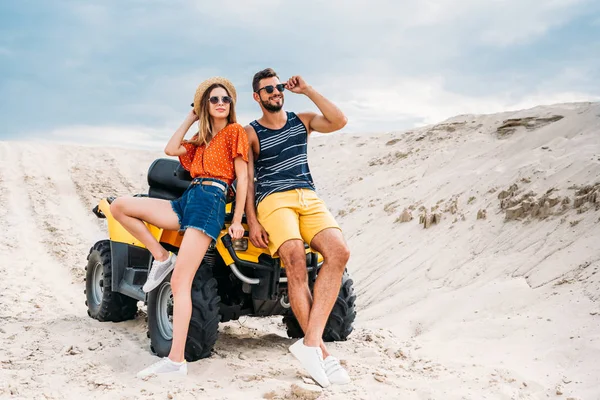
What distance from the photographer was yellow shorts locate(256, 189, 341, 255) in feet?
14.3

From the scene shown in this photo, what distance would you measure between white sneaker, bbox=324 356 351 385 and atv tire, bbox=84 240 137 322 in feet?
9.14

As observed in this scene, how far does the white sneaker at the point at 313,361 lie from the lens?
13.1 ft

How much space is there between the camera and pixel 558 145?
1136 cm

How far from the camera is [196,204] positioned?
4.33m

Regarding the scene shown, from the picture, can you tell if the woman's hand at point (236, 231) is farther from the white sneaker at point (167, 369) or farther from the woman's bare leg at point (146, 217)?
the white sneaker at point (167, 369)

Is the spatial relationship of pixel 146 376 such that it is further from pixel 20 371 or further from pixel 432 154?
pixel 432 154

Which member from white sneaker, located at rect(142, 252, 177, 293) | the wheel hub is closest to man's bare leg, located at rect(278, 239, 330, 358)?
white sneaker, located at rect(142, 252, 177, 293)

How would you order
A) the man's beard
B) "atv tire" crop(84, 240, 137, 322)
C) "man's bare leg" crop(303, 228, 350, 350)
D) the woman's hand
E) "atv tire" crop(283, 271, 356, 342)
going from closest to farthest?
"man's bare leg" crop(303, 228, 350, 350) → the woman's hand → the man's beard → "atv tire" crop(283, 271, 356, 342) → "atv tire" crop(84, 240, 137, 322)

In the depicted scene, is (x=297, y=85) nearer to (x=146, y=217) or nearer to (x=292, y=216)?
(x=292, y=216)

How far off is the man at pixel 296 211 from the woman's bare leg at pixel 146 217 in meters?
0.57

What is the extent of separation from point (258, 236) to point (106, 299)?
2.44 m

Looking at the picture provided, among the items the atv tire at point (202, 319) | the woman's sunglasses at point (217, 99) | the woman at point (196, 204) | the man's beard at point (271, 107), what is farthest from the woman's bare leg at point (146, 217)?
the man's beard at point (271, 107)

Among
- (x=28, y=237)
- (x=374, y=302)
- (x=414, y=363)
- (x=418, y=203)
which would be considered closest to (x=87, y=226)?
(x=28, y=237)

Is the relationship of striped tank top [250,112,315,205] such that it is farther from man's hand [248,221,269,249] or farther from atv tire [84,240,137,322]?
atv tire [84,240,137,322]
